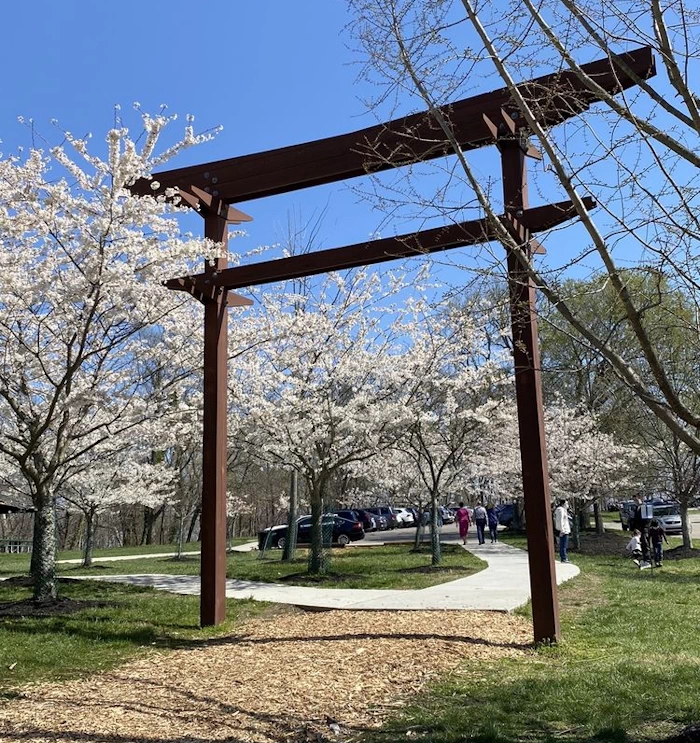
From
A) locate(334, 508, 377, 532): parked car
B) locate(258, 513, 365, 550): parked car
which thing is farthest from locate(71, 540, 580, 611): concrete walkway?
locate(334, 508, 377, 532): parked car

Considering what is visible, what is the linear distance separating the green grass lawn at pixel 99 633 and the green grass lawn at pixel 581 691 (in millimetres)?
3007

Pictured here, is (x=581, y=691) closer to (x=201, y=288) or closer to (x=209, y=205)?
(x=201, y=288)

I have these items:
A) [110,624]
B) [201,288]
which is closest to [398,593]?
[110,624]

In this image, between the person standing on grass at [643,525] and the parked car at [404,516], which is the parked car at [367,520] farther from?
the person standing on grass at [643,525]

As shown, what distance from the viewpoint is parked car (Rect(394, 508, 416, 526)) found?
130ft

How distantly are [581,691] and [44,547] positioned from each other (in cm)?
669

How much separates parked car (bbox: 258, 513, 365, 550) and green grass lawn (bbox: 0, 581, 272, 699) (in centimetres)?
1180

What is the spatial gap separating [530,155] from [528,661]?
428cm

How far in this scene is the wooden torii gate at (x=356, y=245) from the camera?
6121mm

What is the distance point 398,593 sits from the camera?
31.9 ft

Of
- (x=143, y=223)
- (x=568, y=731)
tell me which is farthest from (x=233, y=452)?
(x=568, y=731)

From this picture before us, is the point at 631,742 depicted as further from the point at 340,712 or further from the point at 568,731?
the point at 340,712

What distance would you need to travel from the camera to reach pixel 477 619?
7.33 metres

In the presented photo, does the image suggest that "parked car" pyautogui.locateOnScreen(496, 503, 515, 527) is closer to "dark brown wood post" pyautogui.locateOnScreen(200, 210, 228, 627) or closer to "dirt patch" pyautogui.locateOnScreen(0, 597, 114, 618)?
"dirt patch" pyautogui.locateOnScreen(0, 597, 114, 618)
